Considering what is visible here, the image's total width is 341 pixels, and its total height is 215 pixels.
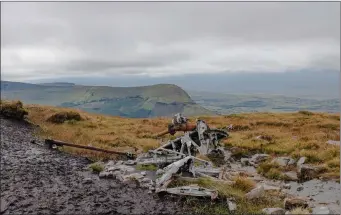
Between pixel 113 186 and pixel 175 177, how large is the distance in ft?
11.4

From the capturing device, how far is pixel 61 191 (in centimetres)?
2012

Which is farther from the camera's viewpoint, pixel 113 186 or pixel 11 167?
pixel 11 167

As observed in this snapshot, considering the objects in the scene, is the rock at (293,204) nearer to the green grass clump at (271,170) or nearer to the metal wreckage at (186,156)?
the metal wreckage at (186,156)

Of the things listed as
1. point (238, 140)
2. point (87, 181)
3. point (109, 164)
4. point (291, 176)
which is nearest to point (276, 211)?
point (291, 176)

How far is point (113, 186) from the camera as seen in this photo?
70.8 ft

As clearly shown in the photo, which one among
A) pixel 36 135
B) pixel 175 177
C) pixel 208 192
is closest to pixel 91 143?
pixel 36 135

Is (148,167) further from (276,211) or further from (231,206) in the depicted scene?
(276,211)

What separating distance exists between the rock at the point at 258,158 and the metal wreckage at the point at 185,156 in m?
2.05

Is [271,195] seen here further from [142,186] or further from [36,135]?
[36,135]

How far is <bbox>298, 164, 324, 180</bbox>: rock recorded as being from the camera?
24.2 m

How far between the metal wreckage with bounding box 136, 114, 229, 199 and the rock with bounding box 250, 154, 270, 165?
2.51m

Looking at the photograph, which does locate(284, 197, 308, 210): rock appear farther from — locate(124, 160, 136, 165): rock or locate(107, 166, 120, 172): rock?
locate(124, 160, 136, 165): rock

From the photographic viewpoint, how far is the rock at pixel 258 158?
29789mm

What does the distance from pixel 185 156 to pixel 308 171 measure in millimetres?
7725
